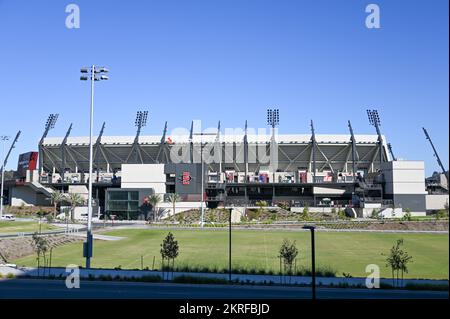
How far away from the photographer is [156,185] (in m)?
103

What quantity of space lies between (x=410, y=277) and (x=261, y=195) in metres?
90.8

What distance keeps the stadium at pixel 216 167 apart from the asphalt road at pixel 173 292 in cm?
7704

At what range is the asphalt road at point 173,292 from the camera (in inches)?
810

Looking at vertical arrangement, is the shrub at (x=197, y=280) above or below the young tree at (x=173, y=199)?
below

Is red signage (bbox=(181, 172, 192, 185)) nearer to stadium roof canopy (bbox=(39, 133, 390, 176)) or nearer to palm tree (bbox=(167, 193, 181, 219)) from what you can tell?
palm tree (bbox=(167, 193, 181, 219))

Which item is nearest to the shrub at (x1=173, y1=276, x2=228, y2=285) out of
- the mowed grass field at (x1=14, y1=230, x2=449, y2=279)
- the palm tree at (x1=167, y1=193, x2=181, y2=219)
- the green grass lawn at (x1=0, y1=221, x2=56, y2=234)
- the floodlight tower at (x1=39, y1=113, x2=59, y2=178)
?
the mowed grass field at (x1=14, y1=230, x2=449, y2=279)

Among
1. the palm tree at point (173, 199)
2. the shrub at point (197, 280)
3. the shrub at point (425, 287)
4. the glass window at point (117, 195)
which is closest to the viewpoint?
the shrub at point (425, 287)

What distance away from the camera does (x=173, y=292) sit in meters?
22.0

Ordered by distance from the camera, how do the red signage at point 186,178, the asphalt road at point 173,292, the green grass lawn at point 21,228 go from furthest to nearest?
the red signage at point 186,178, the green grass lawn at point 21,228, the asphalt road at point 173,292

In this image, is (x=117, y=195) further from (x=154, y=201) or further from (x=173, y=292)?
(x=173, y=292)

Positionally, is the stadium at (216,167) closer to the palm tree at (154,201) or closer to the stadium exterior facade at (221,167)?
the stadium exterior facade at (221,167)

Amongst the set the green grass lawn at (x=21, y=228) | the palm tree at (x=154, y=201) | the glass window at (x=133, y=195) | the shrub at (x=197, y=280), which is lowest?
the green grass lawn at (x=21, y=228)

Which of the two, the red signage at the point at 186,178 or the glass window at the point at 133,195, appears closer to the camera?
the glass window at the point at 133,195

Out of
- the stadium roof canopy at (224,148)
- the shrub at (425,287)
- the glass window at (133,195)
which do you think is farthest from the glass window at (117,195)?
the shrub at (425,287)
